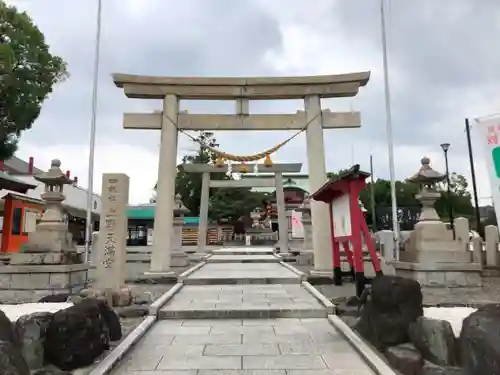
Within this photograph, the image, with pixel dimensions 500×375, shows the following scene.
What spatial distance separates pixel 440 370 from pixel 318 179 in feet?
26.1

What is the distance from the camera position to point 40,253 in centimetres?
980

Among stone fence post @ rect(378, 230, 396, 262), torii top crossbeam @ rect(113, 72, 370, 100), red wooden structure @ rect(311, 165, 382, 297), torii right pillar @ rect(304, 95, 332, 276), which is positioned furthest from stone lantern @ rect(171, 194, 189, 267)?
red wooden structure @ rect(311, 165, 382, 297)

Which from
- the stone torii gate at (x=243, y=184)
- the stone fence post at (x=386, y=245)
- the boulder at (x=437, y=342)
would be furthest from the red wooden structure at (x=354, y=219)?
the stone torii gate at (x=243, y=184)

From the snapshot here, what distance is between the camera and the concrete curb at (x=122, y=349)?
14.4 ft

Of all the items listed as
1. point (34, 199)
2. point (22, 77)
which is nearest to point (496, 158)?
point (22, 77)

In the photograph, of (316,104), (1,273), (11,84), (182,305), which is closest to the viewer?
(182,305)

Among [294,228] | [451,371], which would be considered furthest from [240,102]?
[294,228]

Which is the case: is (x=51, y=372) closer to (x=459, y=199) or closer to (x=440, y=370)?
(x=440, y=370)

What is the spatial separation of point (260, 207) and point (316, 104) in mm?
30791

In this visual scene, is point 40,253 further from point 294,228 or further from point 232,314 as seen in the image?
point 294,228

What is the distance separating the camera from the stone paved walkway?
4590 mm

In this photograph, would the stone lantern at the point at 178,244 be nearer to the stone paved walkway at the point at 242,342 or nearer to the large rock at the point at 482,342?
the stone paved walkway at the point at 242,342

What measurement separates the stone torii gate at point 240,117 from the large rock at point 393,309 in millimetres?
6306

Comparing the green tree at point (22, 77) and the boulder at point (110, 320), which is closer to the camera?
the boulder at point (110, 320)
